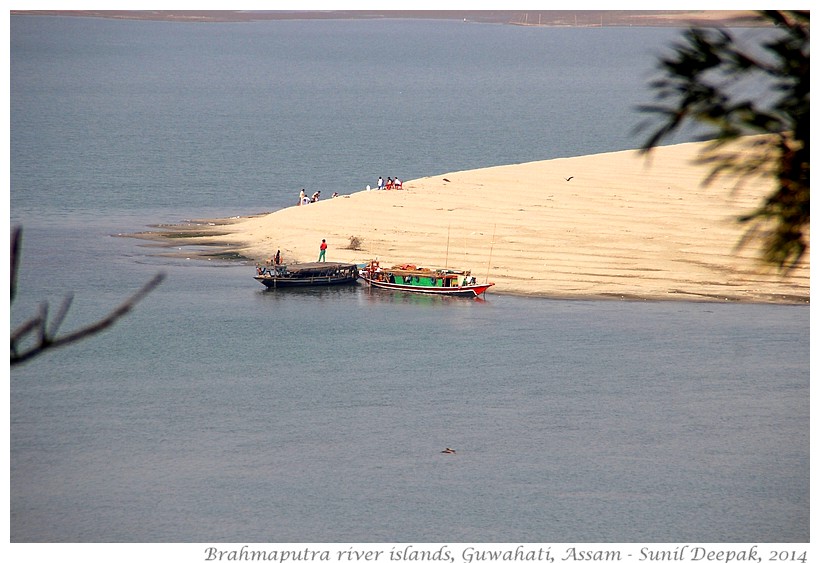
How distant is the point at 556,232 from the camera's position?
165ft

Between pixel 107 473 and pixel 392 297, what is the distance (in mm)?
18975

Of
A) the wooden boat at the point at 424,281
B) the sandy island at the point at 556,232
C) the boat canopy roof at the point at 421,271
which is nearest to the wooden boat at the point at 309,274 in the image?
the wooden boat at the point at 424,281

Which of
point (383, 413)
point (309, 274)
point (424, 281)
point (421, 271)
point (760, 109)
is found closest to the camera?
point (760, 109)

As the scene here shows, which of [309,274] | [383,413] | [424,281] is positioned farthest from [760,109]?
[309,274]

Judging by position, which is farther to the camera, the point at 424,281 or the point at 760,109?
the point at 424,281

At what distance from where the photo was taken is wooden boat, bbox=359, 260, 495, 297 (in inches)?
1842

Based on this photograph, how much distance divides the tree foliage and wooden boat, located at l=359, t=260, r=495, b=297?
39754mm

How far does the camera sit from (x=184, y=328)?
4194 centimetres

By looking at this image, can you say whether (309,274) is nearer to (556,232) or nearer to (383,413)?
(556,232)
